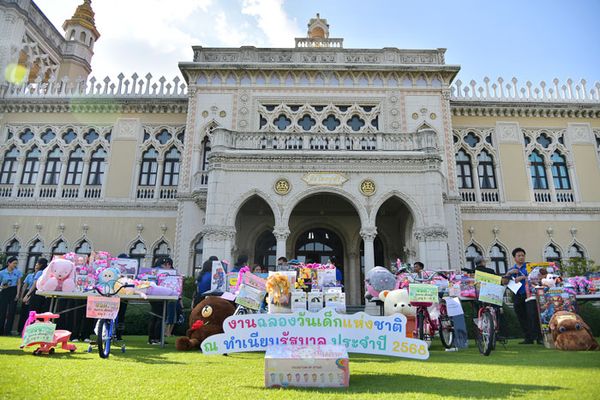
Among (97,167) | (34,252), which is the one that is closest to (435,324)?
(97,167)

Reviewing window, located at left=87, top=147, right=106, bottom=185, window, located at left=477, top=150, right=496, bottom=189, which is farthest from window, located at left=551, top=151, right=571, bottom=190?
window, located at left=87, top=147, right=106, bottom=185

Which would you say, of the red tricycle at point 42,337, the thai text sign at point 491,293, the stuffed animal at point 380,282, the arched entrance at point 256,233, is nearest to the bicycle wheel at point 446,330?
the thai text sign at point 491,293

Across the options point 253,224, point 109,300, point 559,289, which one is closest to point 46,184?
point 253,224

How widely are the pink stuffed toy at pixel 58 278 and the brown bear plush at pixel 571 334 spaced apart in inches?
336

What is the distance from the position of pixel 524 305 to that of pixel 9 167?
23682 millimetres

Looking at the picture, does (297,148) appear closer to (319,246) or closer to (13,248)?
(319,246)

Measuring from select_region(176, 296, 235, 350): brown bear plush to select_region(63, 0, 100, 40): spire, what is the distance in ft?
111

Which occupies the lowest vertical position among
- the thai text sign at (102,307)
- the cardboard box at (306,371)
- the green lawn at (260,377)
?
the green lawn at (260,377)

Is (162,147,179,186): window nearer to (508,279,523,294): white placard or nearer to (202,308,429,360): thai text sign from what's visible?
(508,279,523,294): white placard

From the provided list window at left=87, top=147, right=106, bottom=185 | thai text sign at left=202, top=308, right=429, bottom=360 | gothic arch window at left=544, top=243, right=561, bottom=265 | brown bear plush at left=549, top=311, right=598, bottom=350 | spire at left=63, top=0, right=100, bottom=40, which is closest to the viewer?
thai text sign at left=202, top=308, right=429, bottom=360

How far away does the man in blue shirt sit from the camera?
26.1ft

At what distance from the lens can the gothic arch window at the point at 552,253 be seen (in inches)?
744

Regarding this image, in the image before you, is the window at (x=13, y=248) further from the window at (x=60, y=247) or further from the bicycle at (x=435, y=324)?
the bicycle at (x=435, y=324)

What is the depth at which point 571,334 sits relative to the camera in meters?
6.70
